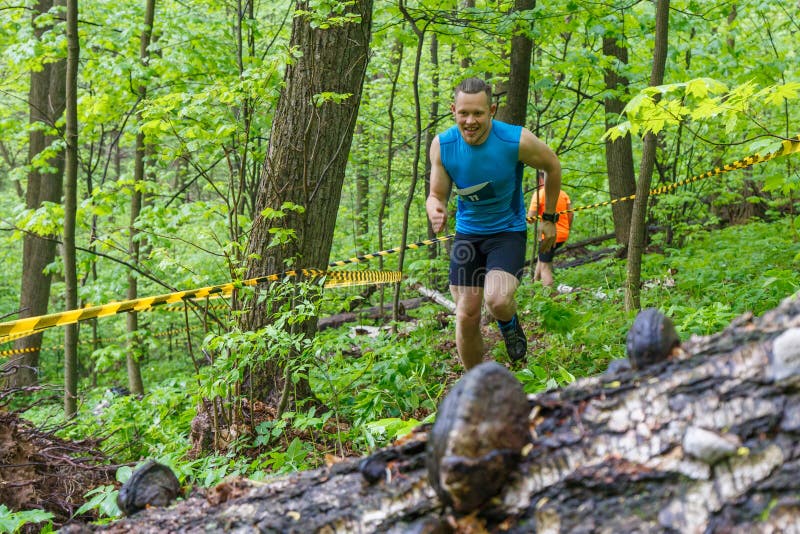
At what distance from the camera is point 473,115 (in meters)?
3.81

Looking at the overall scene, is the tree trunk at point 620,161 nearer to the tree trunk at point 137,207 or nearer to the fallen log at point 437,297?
the fallen log at point 437,297

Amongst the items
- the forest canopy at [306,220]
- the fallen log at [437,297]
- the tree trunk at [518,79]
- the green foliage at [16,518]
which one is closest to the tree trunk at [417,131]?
the forest canopy at [306,220]

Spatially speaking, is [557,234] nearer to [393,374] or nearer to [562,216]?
[562,216]

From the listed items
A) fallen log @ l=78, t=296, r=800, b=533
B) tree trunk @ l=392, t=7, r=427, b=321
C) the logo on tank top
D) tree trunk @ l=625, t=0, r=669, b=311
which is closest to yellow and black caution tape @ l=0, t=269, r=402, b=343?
the logo on tank top

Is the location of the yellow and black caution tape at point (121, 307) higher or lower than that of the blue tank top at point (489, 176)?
lower

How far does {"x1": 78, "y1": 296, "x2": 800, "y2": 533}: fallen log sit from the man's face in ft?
9.13

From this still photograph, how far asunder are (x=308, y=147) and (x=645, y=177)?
2.59m

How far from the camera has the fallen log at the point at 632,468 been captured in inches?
38.7

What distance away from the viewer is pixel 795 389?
102 cm

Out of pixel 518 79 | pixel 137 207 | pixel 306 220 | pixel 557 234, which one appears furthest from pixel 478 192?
pixel 137 207

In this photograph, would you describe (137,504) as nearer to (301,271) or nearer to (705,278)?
(301,271)

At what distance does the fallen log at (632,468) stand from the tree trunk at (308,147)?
3.01 meters

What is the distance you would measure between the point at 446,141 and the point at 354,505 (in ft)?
10.2

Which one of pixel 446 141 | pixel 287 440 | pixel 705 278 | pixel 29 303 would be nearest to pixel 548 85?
pixel 705 278
